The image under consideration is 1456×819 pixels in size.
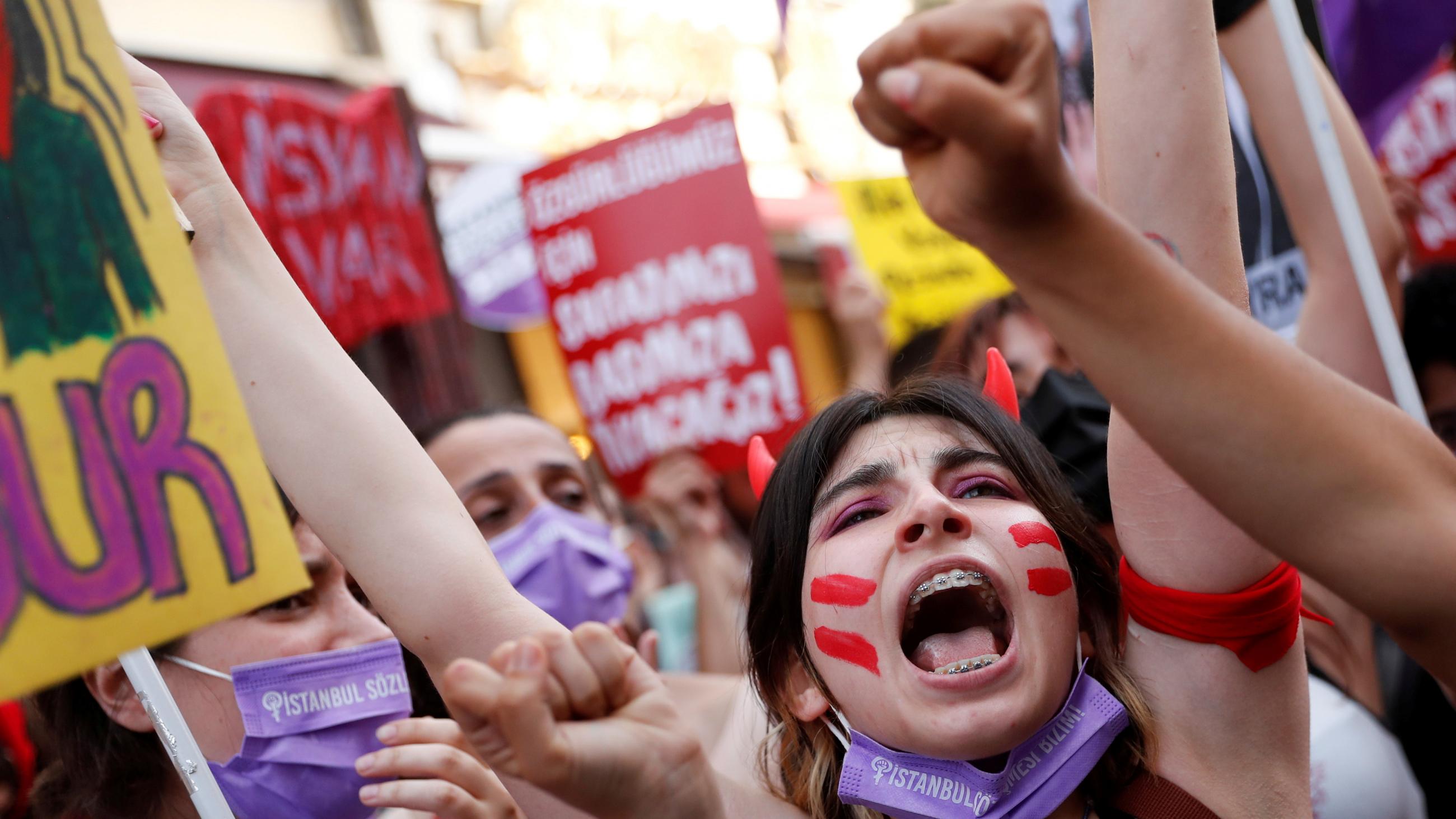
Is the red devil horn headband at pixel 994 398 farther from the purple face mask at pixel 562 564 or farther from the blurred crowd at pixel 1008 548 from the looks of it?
the purple face mask at pixel 562 564

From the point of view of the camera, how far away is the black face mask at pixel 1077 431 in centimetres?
242

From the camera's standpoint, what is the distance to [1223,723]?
1.59 metres

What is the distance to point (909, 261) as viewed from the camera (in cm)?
520

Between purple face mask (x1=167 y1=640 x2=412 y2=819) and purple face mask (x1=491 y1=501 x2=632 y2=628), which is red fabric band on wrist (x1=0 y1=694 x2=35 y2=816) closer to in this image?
purple face mask (x1=167 y1=640 x2=412 y2=819)

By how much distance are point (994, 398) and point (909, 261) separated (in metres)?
3.24

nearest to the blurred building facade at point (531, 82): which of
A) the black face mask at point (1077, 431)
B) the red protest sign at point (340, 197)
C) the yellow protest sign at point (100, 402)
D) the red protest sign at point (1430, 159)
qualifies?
the red protest sign at point (340, 197)

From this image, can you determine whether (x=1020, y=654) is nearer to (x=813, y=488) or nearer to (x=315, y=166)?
(x=813, y=488)

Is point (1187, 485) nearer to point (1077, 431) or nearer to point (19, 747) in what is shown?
point (1077, 431)

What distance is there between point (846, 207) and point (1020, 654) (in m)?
3.91

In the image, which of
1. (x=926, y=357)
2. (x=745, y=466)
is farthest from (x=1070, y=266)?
(x=745, y=466)

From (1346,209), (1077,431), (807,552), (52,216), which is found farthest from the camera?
(1077,431)

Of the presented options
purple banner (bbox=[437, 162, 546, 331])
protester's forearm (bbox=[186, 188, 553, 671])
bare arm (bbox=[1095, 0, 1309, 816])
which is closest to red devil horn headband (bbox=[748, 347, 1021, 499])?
bare arm (bbox=[1095, 0, 1309, 816])

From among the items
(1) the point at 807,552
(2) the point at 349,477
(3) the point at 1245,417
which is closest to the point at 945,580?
(1) the point at 807,552

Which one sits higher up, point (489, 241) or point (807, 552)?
point (489, 241)
